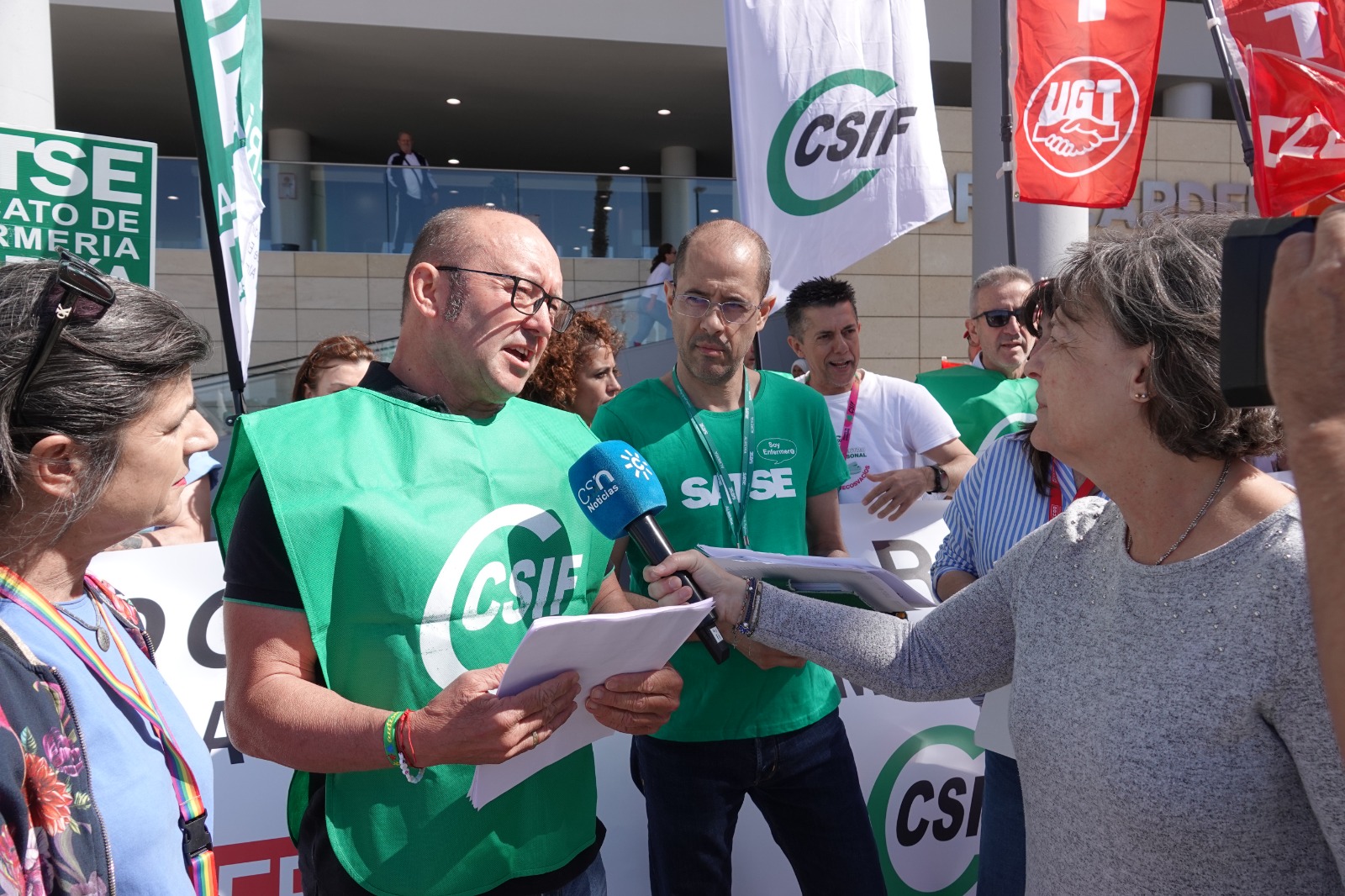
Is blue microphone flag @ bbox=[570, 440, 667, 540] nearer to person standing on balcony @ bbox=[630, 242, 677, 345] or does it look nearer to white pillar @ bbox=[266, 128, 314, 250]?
person standing on balcony @ bbox=[630, 242, 677, 345]

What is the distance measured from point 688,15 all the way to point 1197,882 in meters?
14.9

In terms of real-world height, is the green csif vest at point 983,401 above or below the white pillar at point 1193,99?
below

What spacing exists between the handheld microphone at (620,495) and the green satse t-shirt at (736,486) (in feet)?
2.38

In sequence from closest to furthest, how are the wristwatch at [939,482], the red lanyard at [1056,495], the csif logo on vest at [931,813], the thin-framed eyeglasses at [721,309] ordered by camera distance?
the red lanyard at [1056,495] → the thin-framed eyeglasses at [721,309] → the csif logo on vest at [931,813] → the wristwatch at [939,482]

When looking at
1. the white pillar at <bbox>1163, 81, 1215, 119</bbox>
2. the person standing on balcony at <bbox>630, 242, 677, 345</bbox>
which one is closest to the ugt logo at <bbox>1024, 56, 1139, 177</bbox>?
the person standing on balcony at <bbox>630, 242, 677, 345</bbox>

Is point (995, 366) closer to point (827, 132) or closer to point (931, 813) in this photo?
point (827, 132)

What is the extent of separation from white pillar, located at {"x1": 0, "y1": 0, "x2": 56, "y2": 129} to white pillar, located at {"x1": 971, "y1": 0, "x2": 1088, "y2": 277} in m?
6.43

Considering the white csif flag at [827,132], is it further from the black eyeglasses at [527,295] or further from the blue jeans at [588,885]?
the blue jeans at [588,885]

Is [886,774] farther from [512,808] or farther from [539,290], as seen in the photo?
[539,290]

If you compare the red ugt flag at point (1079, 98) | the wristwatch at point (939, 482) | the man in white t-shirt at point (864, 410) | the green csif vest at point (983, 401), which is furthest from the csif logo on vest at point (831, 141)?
the red ugt flag at point (1079, 98)

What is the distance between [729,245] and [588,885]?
1728 mm

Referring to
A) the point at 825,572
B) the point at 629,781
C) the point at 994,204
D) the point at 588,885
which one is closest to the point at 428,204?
the point at 994,204

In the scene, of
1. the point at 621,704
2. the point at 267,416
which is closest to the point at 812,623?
the point at 621,704

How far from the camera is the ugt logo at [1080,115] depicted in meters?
5.71
